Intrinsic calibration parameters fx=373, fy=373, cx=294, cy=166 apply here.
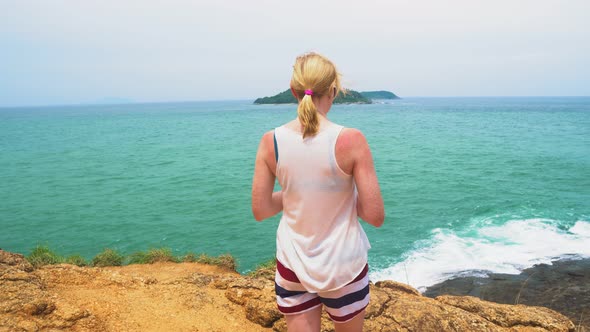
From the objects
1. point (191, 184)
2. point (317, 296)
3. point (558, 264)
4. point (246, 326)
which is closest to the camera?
point (317, 296)

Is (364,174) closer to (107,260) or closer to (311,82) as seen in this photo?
(311,82)

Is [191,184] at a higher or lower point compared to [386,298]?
lower

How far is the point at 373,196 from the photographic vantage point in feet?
6.15

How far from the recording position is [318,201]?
191 centimetres

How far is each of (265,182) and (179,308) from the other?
3.56 metres

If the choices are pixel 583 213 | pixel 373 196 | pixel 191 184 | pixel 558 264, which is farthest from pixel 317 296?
pixel 191 184

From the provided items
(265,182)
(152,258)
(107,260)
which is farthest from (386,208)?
(265,182)

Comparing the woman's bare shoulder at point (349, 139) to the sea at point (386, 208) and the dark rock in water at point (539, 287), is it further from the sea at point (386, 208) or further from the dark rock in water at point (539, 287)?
the sea at point (386, 208)

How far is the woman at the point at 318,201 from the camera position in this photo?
1811mm

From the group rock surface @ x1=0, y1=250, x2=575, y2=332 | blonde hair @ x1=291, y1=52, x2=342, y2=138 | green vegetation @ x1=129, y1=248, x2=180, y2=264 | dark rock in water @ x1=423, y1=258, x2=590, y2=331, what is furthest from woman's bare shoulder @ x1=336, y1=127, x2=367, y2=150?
green vegetation @ x1=129, y1=248, x2=180, y2=264

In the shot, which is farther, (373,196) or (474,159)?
(474,159)

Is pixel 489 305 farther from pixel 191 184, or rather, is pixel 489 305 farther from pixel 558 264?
pixel 191 184

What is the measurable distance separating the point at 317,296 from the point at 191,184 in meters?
25.6

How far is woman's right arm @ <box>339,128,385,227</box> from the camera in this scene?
1785mm
